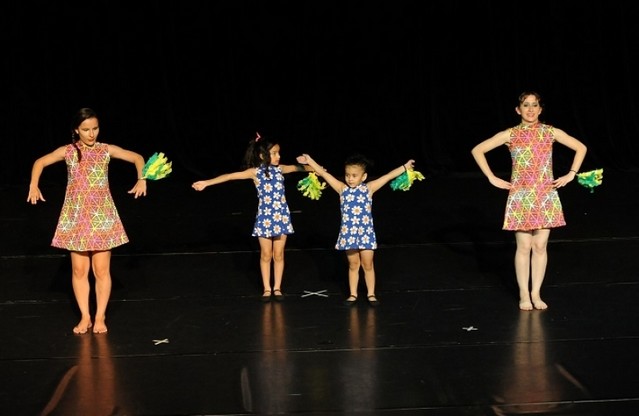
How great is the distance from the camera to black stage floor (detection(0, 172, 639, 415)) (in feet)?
16.3

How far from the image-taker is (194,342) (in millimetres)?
5918

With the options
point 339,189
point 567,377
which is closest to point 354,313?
point 339,189

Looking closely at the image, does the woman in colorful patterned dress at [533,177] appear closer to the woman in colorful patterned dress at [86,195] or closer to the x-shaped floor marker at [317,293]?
the x-shaped floor marker at [317,293]

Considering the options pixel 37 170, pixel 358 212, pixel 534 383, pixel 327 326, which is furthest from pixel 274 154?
pixel 534 383

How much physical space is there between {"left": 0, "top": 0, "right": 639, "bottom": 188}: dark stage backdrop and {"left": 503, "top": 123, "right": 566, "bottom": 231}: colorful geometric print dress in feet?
19.6

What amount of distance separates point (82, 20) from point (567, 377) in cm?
848

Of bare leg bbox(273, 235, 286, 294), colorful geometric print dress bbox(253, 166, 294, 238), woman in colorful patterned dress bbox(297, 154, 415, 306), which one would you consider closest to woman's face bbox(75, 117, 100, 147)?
colorful geometric print dress bbox(253, 166, 294, 238)

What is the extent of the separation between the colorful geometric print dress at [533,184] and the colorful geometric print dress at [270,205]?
1428 mm

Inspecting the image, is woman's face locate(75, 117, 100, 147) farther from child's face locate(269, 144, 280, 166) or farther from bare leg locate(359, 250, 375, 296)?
bare leg locate(359, 250, 375, 296)

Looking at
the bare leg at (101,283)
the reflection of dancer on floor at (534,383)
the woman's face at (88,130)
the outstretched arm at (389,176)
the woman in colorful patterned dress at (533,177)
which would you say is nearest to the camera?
the reflection of dancer on floor at (534,383)

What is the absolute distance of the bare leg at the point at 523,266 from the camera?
6.50 m

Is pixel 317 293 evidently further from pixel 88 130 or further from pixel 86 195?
pixel 88 130

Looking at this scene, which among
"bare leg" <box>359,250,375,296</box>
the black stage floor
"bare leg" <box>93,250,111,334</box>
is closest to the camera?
the black stage floor

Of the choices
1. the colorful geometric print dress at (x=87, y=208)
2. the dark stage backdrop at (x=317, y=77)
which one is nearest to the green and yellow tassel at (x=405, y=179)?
the colorful geometric print dress at (x=87, y=208)
